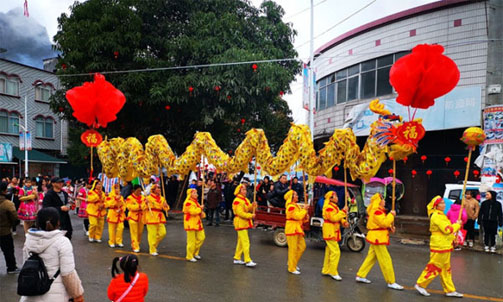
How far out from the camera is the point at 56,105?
50.9 feet

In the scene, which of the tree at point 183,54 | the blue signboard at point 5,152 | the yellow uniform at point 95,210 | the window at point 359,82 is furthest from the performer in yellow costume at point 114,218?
the blue signboard at point 5,152

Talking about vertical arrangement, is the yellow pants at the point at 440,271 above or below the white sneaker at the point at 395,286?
above

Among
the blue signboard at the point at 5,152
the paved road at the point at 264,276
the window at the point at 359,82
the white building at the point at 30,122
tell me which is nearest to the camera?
the paved road at the point at 264,276

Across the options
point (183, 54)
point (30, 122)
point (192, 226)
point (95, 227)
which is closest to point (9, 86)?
point (30, 122)

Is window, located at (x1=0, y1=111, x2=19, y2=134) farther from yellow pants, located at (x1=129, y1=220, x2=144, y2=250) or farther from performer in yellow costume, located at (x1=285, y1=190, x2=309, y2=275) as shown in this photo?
performer in yellow costume, located at (x1=285, y1=190, x2=309, y2=275)

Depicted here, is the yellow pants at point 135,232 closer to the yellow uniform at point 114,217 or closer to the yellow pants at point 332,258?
the yellow uniform at point 114,217

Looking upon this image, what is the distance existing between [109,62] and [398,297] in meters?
12.3

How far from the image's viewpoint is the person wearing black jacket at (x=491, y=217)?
993 cm

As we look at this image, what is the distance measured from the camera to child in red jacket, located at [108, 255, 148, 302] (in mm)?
3697

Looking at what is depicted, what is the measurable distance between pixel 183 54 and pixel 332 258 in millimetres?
9967

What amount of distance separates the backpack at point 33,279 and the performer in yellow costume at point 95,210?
23.2 ft

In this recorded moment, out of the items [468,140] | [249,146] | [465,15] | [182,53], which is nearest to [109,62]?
[182,53]

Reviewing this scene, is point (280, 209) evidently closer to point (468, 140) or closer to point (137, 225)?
point (137, 225)

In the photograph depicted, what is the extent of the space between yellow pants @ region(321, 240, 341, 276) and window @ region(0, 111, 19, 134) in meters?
25.4
